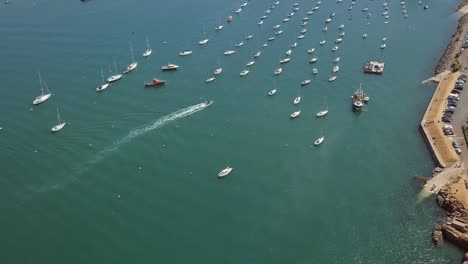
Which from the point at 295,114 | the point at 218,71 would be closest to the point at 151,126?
the point at 218,71

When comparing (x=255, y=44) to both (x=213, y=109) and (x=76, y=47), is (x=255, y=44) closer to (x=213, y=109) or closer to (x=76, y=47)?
(x=213, y=109)

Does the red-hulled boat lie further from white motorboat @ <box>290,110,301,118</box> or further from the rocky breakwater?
the rocky breakwater

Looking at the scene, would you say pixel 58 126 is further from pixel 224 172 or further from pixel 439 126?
pixel 439 126

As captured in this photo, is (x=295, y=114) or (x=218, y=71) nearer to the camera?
(x=295, y=114)

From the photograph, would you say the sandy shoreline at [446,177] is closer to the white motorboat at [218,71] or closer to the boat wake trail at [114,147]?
the boat wake trail at [114,147]

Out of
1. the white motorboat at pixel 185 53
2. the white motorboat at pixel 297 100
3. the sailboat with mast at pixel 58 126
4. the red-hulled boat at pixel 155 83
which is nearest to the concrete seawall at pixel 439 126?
the white motorboat at pixel 297 100
